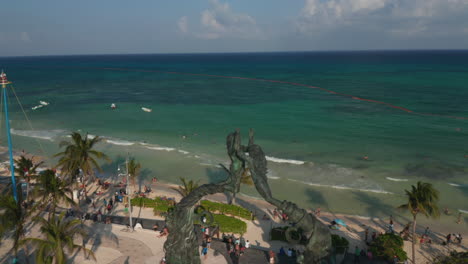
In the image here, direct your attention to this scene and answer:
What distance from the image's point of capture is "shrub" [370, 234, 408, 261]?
2166 centimetres

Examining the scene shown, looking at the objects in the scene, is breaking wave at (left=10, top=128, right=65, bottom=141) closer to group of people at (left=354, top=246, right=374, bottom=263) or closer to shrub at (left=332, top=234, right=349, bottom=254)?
shrub at (left=332, top=234, right=349, bottom=254)

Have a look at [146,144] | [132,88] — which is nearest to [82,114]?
[146,144]

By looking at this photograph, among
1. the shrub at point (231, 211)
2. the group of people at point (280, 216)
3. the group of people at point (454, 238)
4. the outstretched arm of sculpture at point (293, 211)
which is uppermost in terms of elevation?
the outstretched arm of sculpture at point (293, 211)

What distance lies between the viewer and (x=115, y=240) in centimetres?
2366

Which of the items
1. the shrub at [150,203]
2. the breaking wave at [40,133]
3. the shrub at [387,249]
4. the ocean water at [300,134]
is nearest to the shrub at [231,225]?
the shrub at [150,203]

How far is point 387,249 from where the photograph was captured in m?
21.8

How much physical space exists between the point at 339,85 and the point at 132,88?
67.8 m

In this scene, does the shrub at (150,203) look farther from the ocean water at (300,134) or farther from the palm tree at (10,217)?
the palm tree at (10,217)

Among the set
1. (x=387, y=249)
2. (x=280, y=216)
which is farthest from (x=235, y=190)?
(x=280, y=216)

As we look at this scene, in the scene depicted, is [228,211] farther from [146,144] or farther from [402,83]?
[402,83]

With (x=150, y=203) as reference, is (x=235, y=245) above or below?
above

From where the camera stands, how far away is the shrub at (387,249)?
71.1 feet

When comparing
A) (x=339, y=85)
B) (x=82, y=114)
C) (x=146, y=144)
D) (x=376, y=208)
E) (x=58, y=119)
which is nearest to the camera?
(x=376, y=208)

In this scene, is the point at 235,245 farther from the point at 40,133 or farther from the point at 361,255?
the point at 40,133
